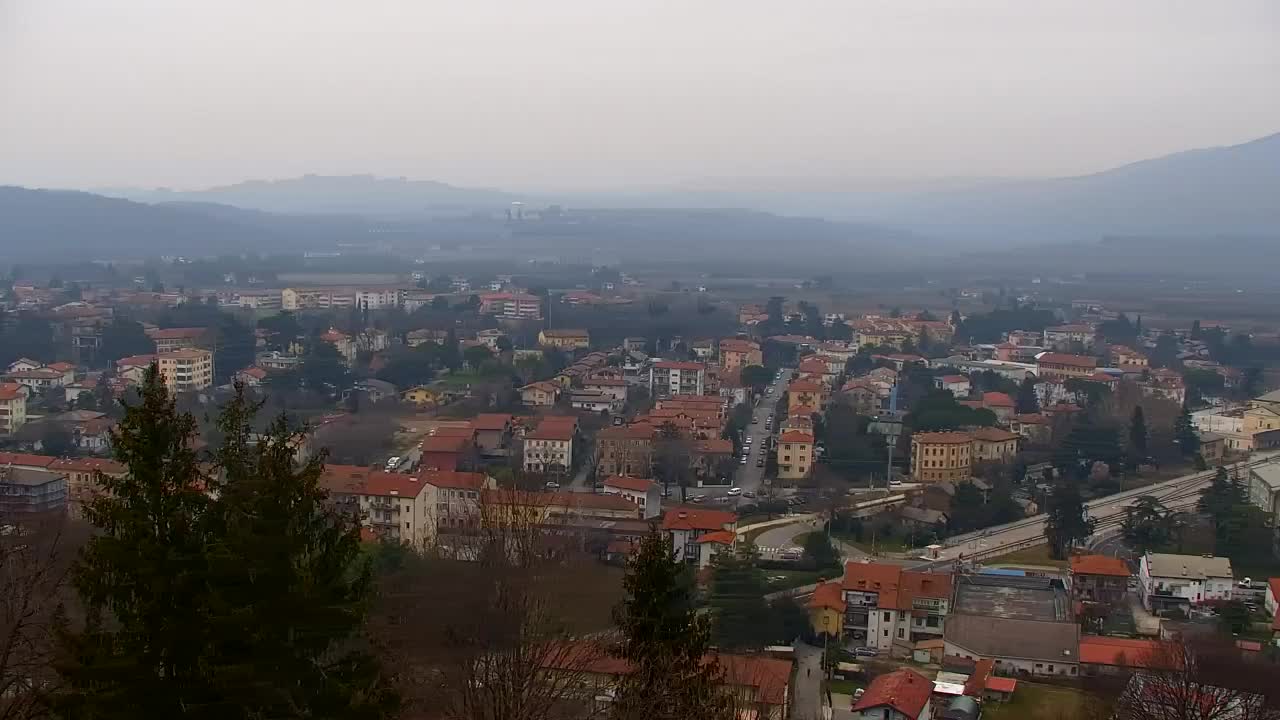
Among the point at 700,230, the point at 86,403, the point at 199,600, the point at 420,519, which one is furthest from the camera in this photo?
the point at 700,230

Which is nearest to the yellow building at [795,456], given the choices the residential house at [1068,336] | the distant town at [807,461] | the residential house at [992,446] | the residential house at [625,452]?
the distant town at [807,461]

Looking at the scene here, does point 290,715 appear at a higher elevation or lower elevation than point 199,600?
lower

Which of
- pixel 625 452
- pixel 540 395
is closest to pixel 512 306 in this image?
pixel 540 395

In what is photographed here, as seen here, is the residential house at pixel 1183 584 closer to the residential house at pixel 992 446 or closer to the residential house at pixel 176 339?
the residential house at pixel 992 446

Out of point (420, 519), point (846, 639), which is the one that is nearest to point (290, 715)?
point (846, 639)

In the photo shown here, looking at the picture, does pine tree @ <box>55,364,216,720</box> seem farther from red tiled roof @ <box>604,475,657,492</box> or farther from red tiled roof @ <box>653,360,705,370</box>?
red tiled roof @ <box>653,360,705,370</box>

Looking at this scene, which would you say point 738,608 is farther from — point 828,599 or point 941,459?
point 941,459

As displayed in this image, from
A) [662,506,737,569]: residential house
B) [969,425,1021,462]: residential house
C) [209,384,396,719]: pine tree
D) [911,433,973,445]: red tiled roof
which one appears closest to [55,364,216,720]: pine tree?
[209,384,396,719]: pine tree

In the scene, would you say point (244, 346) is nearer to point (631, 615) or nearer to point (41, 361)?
point (41, 361)
